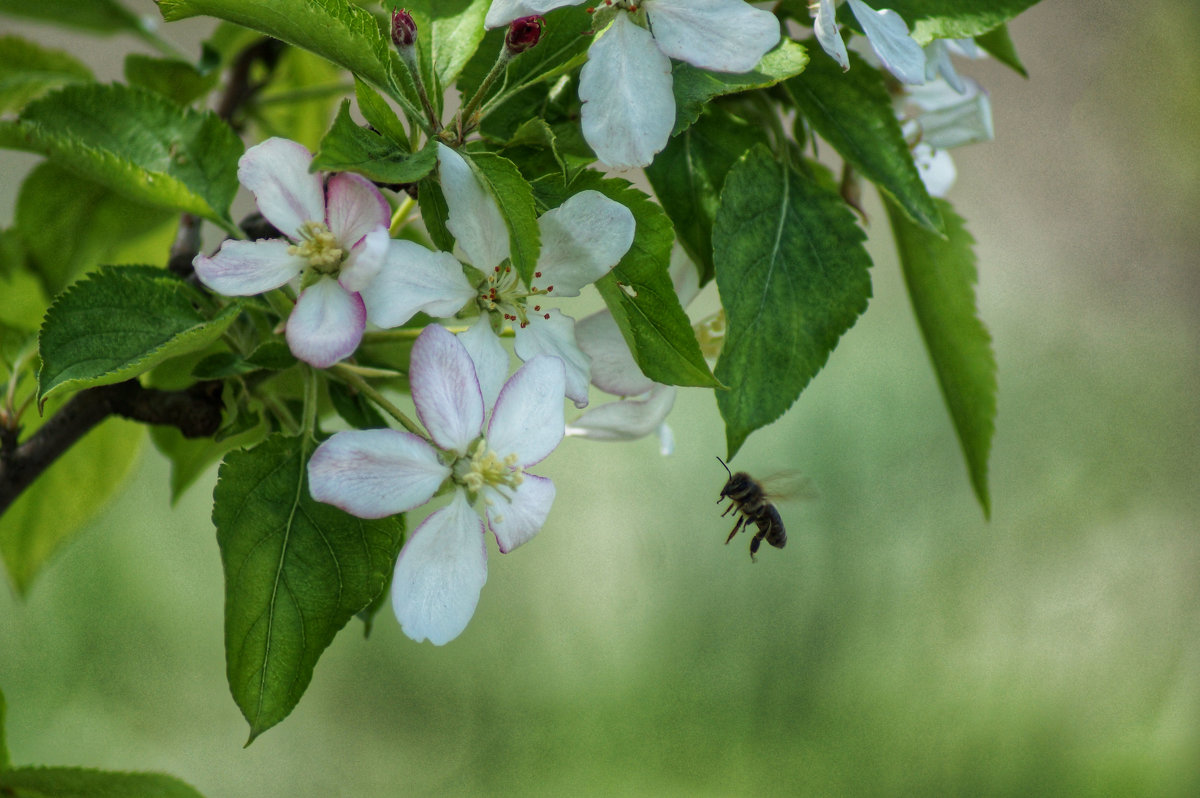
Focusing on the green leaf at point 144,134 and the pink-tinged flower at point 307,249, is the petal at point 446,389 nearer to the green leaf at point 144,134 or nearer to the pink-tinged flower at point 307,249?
the pink-tinged flower at point 307,249

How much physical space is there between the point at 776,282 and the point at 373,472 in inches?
5.9

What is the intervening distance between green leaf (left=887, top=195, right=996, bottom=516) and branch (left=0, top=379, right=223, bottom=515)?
0.28 meters

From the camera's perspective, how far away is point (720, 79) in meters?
0.32

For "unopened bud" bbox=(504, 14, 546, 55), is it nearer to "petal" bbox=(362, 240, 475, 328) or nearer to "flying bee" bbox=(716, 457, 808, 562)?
"petal" bbox=(362, 240, 475, 328)

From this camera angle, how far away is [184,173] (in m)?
0.41

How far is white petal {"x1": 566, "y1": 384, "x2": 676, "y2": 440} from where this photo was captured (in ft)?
1.33

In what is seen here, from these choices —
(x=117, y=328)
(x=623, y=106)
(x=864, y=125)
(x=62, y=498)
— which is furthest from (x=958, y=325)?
(x=62, y=498)

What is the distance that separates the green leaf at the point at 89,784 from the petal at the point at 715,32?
12.1 inches

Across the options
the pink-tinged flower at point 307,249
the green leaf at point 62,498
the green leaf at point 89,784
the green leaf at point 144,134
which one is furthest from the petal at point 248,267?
the green leaf at point 62,498

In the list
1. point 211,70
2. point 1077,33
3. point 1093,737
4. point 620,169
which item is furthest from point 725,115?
point 1077,33

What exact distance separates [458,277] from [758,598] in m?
1.18

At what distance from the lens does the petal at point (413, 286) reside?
299mm

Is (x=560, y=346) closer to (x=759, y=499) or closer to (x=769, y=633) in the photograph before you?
(x=759, y=499)

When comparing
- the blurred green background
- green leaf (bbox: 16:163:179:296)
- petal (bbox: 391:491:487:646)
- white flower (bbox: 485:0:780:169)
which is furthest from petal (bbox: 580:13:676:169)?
the blurred green background
